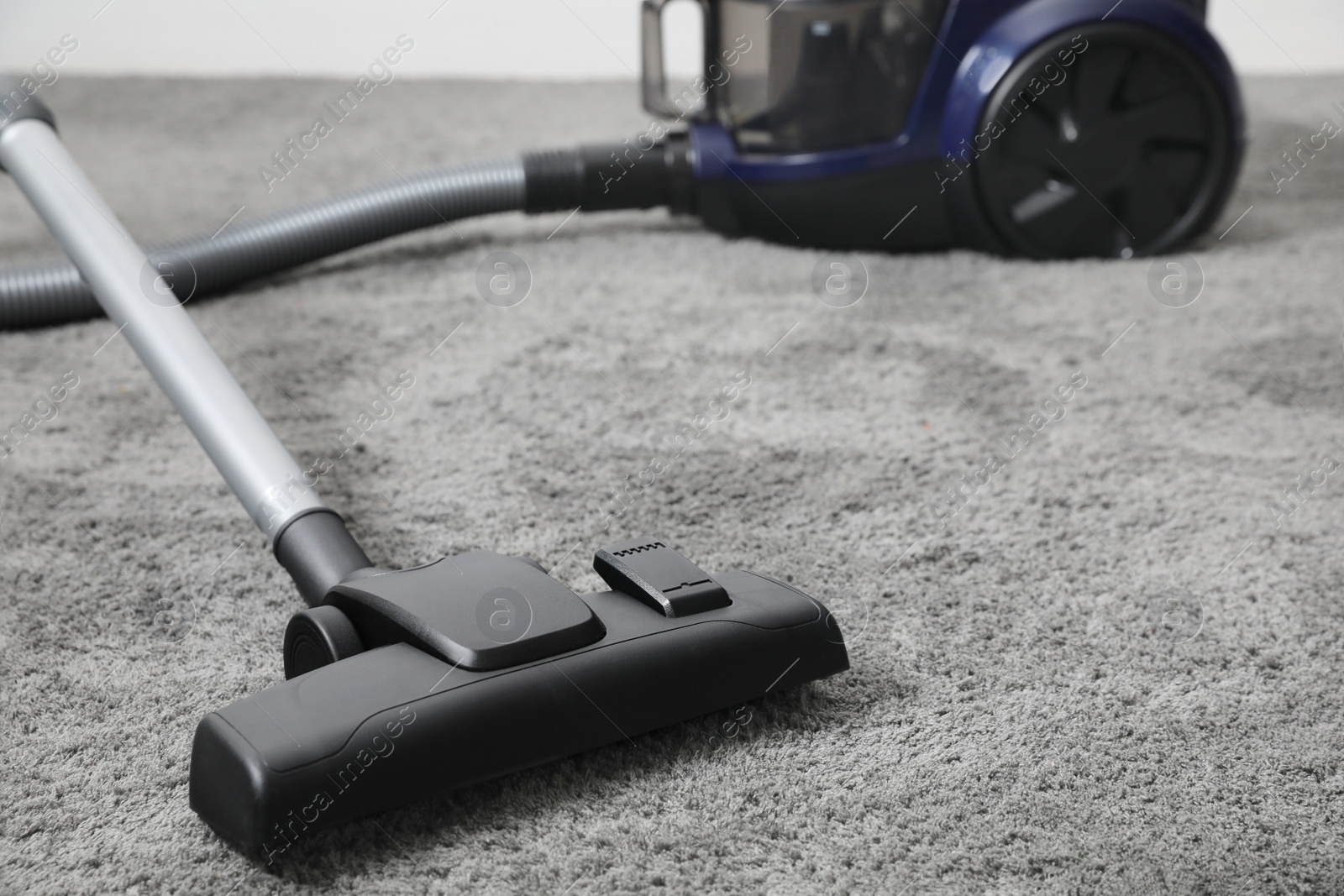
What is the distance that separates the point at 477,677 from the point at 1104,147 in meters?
1.25

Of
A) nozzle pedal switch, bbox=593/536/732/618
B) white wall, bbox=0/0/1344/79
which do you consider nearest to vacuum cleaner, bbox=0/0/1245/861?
nozzle pedal switch, bbox=593/536/732/618

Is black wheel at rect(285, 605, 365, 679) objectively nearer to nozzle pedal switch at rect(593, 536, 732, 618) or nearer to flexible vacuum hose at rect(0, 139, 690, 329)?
nozzle pedal switch at rect(593, 536, 732, 618)

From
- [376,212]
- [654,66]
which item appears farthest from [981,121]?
[376,212]

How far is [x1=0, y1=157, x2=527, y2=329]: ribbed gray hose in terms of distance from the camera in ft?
4.38

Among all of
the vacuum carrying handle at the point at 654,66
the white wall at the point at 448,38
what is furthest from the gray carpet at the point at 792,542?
the white wall at the point at 448,38

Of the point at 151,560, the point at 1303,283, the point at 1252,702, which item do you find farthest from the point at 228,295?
the point at 1303,283

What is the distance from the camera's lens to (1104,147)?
1.52 metres

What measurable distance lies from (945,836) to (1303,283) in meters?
1.20

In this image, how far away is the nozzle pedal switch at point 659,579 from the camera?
66 centimetres

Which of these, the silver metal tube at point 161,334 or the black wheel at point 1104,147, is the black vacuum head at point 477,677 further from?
the black wheel at point 1104,147

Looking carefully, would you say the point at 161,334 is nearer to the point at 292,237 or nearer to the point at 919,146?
the point at 292,237

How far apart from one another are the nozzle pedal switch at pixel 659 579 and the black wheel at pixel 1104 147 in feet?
3.31

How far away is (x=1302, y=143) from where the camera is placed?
2.22 metres

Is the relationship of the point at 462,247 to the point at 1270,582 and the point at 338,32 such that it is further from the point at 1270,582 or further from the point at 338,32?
the point at 338,32
